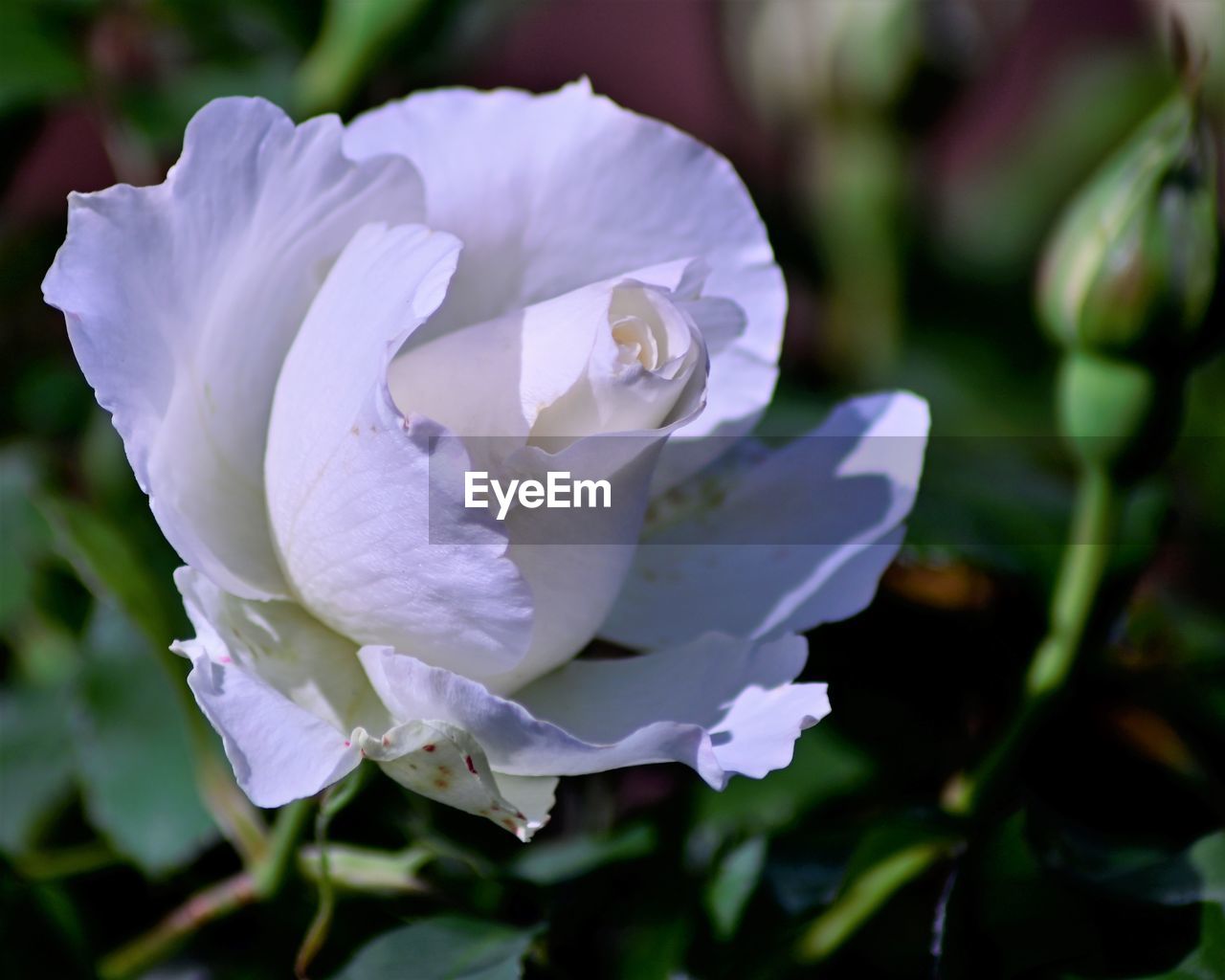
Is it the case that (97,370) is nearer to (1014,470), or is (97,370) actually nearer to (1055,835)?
(1055,835)

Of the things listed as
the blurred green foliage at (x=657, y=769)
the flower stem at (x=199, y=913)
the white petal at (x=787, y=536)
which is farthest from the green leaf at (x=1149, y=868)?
the flower stem at (x=199, y=913)

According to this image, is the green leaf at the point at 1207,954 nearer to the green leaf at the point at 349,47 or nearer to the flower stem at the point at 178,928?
the flower stem at the point at 178,928

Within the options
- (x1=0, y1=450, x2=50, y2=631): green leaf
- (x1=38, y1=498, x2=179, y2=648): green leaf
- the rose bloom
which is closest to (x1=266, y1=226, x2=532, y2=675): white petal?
the rose bloom

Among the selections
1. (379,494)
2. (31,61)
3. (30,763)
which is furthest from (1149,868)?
(31,61)

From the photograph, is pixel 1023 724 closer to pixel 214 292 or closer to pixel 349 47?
pixel 214 292

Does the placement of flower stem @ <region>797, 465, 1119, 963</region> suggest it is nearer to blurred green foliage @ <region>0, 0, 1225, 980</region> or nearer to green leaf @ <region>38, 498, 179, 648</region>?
blurred green foliage @ <region>0, 0, 1225, 980</region>

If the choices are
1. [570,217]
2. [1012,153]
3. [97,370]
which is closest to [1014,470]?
[570,217]

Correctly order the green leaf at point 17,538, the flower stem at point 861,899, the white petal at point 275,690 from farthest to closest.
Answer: the green leaf at point 17,538 < the flower stem at point 861,899 < the white petal at point 275,690
